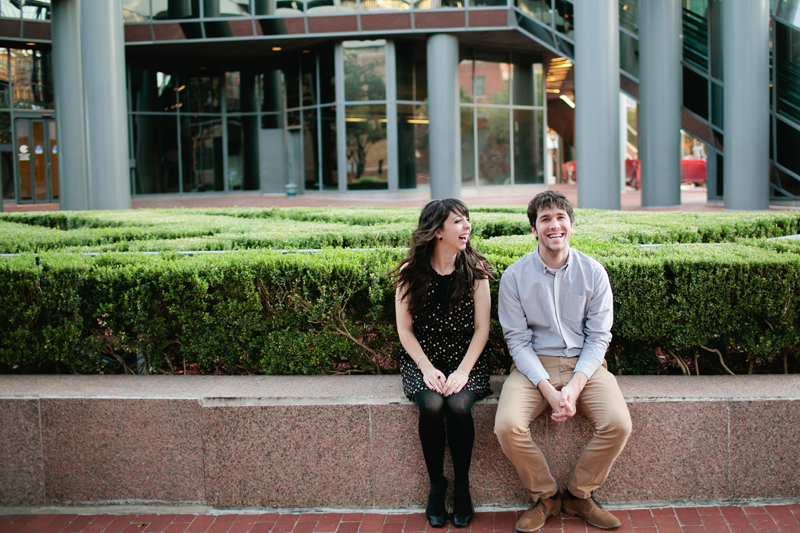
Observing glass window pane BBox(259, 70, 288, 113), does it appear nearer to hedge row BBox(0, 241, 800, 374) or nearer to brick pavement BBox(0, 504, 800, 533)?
hedge row BBox(0, 241, 800, 374)

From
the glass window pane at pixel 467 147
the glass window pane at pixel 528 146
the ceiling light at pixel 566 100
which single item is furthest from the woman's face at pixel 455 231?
the ceiling light at pixel 566 100

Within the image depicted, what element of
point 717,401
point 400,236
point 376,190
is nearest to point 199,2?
point 376,190

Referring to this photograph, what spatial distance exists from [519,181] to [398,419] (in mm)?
23527

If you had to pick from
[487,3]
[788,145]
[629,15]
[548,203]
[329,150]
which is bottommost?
[548,203]

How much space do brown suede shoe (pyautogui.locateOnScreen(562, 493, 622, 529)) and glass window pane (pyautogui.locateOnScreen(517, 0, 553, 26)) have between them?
1925 cm

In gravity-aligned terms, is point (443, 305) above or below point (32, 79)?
below

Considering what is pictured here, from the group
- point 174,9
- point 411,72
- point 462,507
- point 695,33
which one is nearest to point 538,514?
point 462,507

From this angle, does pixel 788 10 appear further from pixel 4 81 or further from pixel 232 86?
pixel 4 81

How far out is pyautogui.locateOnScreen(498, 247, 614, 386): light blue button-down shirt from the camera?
3.76m

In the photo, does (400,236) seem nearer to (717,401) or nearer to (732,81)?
(717,401)

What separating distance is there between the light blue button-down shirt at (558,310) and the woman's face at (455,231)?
347 millimetres

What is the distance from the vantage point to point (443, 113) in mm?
22859

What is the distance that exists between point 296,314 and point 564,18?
18.2 meters

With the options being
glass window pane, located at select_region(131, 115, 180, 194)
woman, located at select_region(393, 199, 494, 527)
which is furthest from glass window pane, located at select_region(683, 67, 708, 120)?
glass window pane, located at select_region(131, 115, 180, 194)
